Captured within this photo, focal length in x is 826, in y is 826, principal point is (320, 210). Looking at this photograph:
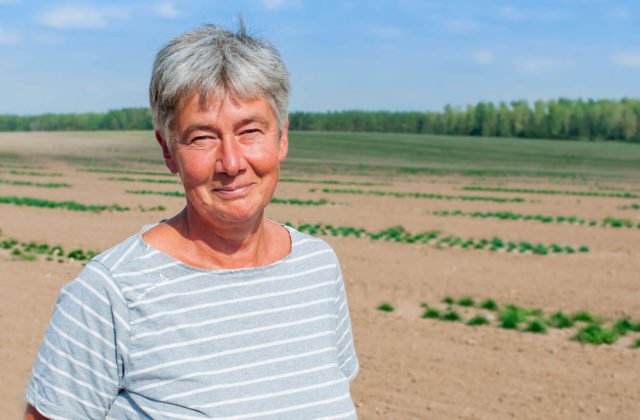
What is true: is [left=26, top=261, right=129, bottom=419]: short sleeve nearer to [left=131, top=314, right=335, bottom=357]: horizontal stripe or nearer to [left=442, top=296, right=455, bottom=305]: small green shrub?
[left=131, top=314, right=335, bottom=357]: horizontal stripe

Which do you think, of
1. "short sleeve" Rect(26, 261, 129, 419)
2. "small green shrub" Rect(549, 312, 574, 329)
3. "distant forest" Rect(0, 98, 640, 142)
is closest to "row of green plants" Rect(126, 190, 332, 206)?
"small green shrub" Rect(549, 312, 574, 329)

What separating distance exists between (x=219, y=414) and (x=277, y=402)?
155 mm

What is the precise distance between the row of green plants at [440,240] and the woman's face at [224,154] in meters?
14.5

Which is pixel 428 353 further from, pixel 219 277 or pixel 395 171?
pixel 395 171

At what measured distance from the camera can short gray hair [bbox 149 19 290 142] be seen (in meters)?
2.08

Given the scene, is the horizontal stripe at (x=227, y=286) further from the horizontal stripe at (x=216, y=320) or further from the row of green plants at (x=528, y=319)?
the row of green plants at (x=528, y=319)

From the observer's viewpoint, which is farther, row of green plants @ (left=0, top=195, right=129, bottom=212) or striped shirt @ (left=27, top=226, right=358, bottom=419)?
row of green plants @ (left=0, top=195, right=129, bottom=212)

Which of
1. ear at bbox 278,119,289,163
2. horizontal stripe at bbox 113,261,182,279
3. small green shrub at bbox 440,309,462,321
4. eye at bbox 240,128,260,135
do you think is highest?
eye at bbox 240,128,260,135

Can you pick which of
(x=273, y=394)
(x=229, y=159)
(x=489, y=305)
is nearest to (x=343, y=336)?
(x=273, y=394)

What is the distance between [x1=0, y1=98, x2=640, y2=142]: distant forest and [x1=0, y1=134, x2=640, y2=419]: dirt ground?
93.2m

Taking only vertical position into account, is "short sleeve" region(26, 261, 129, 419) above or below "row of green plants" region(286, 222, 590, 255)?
above

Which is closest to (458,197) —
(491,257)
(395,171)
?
(491,257)

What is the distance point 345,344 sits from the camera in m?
2.47

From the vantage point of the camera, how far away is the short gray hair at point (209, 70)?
2.08 meters
